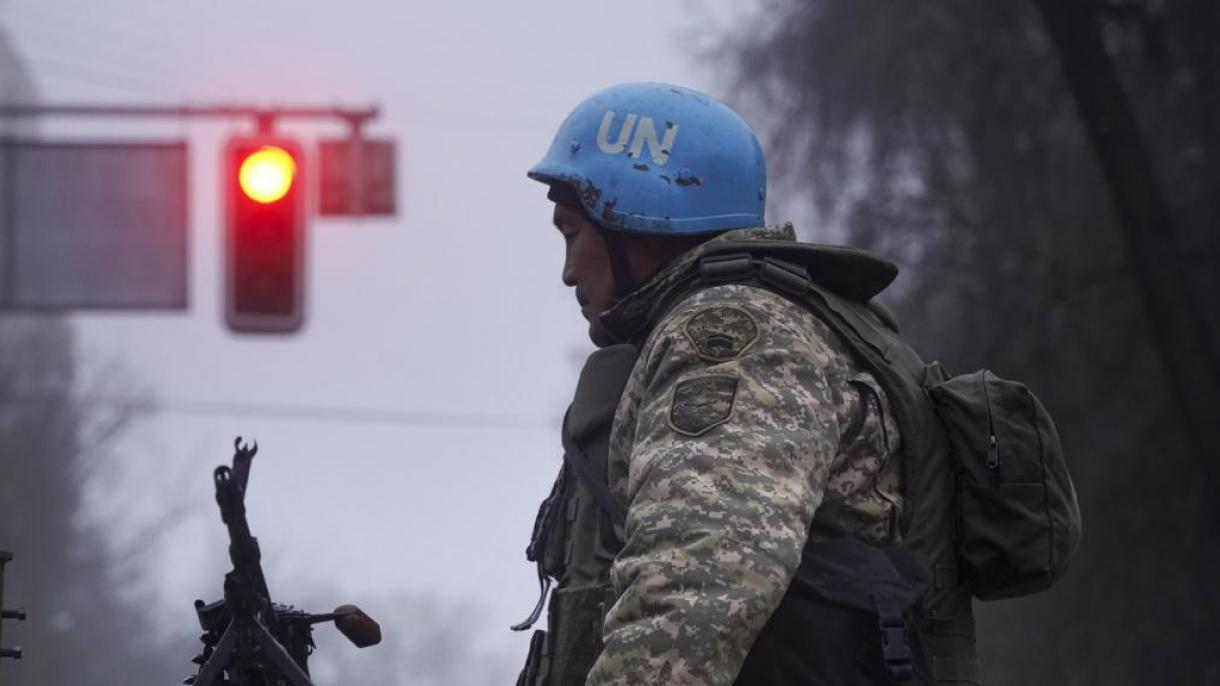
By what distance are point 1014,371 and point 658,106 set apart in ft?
35.0

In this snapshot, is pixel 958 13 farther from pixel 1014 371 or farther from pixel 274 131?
pixel 274 131

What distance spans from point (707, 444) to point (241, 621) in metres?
0.72

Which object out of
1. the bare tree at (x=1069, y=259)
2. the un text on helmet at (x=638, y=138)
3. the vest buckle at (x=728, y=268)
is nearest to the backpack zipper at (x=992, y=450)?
the vest buckle at (x=728, y=268)

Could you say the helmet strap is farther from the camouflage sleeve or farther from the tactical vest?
the camouflage sleeve

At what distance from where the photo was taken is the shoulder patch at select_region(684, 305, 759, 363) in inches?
148

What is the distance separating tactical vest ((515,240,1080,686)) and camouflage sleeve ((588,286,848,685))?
160 mm

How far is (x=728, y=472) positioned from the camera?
3584 mm

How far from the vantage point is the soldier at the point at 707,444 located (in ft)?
11.6

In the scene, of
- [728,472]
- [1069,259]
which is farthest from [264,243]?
[728,472]

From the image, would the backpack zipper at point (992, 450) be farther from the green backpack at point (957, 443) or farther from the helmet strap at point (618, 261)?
the helmet strap at point (618, 261)

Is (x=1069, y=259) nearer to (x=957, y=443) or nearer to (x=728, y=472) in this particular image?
(x=957, y=443)

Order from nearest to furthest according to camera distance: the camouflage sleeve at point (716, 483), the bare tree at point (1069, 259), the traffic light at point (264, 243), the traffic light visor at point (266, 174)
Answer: the camouflage sleeve at point (716, 483) < the traffic light at point (264, 243) < the traffic light visor at point (266, 174) < the bare tree at point (1069, 259)

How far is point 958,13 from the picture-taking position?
15742mm

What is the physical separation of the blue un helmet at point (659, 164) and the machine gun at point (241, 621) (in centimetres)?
94
